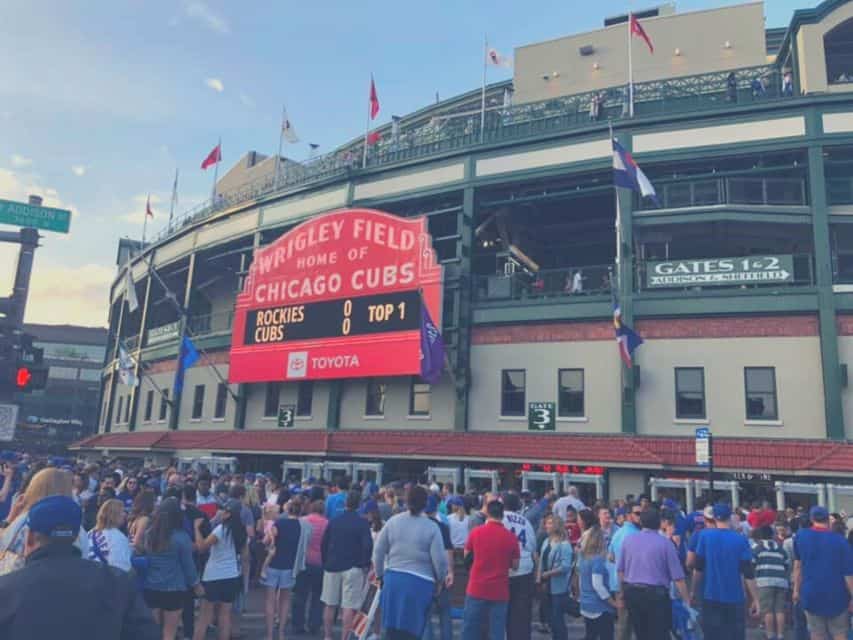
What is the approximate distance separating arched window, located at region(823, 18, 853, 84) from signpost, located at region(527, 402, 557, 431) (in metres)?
15.1

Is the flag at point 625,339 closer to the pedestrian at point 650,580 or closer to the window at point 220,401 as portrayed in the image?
the pedestrian at point 650,580

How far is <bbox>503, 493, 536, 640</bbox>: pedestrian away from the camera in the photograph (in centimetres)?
814

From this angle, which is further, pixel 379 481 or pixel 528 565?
pixel 379 481

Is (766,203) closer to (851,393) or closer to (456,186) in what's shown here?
(851,393)

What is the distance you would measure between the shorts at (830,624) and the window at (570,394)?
48.2ft

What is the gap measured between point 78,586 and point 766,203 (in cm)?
2425

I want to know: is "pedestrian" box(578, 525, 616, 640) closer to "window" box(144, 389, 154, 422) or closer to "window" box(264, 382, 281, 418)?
"window" box(264, 382, 281, 418)

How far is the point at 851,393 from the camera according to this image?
19609mm

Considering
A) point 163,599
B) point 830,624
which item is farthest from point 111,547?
point 830,624

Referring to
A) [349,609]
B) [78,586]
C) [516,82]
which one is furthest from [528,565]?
[516,82]

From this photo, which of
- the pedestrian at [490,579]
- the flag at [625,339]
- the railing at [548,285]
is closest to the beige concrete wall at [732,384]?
the flag at [625,339]

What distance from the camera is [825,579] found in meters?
7.88

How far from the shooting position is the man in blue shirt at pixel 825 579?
308 inches

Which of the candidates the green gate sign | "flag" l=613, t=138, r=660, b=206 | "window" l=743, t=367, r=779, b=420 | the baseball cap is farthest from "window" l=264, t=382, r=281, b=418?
the baseball cap
